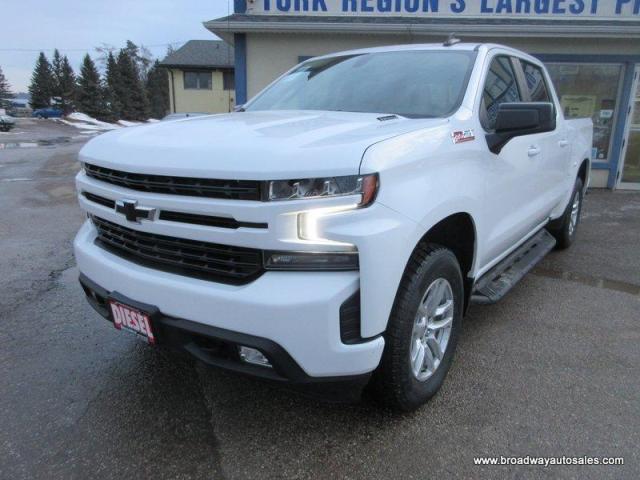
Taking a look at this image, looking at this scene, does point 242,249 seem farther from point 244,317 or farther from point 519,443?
point 519,443

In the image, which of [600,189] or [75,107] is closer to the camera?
[600,189]

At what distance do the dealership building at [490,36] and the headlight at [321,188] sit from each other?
25.3ft

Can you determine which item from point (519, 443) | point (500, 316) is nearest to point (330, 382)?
point (519, 443)

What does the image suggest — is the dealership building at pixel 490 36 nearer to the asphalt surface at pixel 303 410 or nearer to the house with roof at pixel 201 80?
the asphalt surface at pixel 303 410

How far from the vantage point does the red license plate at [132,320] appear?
7.32 ft

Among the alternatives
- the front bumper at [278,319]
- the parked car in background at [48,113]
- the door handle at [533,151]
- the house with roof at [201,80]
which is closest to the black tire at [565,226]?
the door handle at [533,151]

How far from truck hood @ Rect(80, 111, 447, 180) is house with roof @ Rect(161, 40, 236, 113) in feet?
123

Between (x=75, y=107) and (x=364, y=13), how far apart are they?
50947 millimetres

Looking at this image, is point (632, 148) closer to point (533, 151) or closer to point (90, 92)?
point (533, 151)

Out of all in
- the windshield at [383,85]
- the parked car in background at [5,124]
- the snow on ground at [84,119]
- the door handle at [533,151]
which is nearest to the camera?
the windshield at [383,85]

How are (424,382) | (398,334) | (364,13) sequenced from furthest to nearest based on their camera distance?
(364,13)
(424,382)
(398,334)

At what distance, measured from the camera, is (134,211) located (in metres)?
2.24

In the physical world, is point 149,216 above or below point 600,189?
above

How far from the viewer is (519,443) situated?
238 cm
